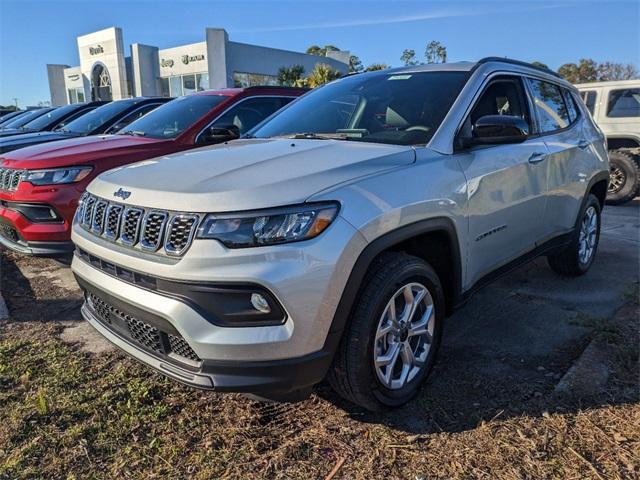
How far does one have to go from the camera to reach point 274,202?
209 cm

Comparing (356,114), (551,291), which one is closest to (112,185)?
(356,114)

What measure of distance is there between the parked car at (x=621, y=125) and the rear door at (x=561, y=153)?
525cm

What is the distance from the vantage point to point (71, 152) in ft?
15.3

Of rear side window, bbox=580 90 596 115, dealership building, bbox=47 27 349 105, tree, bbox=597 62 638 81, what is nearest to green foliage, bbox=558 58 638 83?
tree, bbox=597 62 638 81

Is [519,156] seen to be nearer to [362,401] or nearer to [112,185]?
[362,401]

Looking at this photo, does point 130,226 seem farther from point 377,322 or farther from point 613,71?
point 613,71

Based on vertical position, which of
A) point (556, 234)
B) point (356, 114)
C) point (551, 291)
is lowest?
point (551, 291)

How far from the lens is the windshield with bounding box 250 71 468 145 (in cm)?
304

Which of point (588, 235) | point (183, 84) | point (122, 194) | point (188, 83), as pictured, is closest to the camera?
point (122, 194)

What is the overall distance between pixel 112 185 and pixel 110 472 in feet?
4.53

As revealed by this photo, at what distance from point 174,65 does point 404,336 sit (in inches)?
1348

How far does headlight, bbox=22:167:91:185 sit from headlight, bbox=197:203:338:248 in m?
2.89

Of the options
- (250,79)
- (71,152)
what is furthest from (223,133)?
(250,79)

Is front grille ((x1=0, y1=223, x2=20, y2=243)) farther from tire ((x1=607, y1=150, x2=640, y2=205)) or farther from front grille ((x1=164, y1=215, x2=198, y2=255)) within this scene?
tire ((x1=607, y1=150, x2=640, y2=205))
